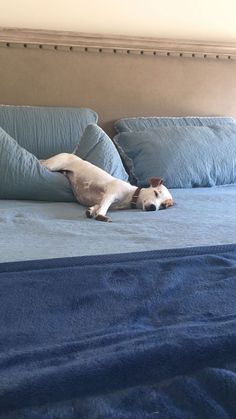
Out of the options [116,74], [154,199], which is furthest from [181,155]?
[116,74]

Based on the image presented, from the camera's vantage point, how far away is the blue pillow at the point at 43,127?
192 centimetres

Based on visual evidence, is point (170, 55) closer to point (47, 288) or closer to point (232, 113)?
point (232, 113)

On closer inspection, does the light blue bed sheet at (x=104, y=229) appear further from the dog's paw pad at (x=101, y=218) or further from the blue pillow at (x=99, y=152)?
the blue pillow at (x=99, y=152)

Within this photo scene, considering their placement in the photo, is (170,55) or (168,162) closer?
(168,162)

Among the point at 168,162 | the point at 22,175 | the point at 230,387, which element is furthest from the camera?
the point at 168,162

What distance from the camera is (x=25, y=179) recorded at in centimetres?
167

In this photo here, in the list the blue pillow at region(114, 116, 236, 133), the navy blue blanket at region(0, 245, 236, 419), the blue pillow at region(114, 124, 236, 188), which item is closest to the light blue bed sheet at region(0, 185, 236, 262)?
the navy blue blanket at region(0, 245, 236, 419)

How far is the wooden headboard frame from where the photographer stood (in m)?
2.10

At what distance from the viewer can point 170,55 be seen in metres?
2.32

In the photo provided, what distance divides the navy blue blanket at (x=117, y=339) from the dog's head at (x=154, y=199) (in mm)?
594

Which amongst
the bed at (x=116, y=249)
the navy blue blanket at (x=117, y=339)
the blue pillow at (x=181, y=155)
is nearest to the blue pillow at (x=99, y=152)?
the bed at (x=116, y=249)

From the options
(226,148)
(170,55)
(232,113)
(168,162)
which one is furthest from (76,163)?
(232,113)

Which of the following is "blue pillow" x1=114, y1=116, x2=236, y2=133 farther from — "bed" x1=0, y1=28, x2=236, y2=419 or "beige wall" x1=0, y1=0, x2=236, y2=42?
"beige wall" x1=0, y1=0, x2=236, y2=42

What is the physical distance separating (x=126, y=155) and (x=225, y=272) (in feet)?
3.80
